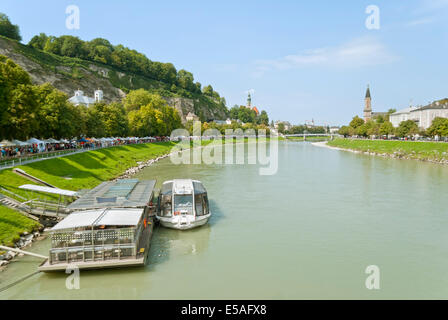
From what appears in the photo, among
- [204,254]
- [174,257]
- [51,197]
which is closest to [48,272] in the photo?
[174,257]

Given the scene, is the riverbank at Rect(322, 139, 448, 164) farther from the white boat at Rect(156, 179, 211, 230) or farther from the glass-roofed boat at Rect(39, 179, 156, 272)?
the glass-roofed boat at Rect(39, 179, 156, 272)

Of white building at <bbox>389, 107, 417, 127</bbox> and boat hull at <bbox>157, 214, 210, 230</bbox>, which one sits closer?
boat hull at <bbox>157, 214, 210, 230</bbox>

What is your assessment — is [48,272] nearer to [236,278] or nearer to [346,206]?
[236,278]

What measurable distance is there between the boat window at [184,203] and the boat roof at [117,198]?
1.74 m

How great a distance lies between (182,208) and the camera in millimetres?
21000

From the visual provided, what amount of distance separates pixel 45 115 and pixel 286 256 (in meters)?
42.2

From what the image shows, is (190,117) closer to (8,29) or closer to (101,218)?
(8,29)

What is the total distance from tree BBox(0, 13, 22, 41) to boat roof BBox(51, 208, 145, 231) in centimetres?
13577

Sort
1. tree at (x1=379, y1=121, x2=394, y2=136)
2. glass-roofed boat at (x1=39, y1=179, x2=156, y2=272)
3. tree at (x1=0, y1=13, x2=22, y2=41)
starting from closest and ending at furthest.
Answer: glass-roofed boat at (x1=39, y1=179, x2=156, y2=272) < tree at (x1=0, y1=13, x2=22, y2=41) < tree at (x1=379, y1=121, x2=394, y2=136)

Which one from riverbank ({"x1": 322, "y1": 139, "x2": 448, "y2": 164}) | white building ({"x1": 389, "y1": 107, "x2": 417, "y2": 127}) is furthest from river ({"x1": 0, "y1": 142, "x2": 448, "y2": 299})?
white building ({"x1": 389, "y1": 107, "x2": 417, "y2": 127})

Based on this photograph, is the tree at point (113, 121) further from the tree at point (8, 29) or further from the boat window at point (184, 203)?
the tree at point (8, 29)

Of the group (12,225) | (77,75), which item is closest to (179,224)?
(12,225)

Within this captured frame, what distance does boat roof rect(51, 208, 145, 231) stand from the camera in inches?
584
